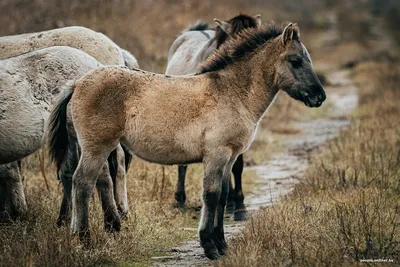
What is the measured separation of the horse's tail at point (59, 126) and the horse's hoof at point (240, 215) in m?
2.67

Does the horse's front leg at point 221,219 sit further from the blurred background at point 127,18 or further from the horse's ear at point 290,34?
the blurred background at point 127,18

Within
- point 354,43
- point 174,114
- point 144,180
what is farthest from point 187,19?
point 354,43

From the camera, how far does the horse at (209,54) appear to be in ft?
29.1

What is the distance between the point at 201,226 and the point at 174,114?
105cm

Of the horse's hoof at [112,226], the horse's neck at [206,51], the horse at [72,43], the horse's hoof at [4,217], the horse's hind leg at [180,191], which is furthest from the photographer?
the horse's neck at [206,51]

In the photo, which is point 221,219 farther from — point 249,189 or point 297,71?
point 249,189

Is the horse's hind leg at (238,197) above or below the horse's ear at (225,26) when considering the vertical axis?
below

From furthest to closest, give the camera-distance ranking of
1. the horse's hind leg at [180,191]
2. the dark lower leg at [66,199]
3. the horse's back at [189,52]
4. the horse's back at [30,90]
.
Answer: the horse's back at [189,52] → the horse's hind leg at [180,191] → the dark lower leg at [66,199] → the horse's back at [30,90]

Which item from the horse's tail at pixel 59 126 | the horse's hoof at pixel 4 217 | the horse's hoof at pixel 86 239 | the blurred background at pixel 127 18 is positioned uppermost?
the blurred background at pixel 127 18

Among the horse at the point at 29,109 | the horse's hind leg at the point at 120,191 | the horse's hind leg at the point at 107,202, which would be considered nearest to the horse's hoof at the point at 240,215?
the horse's hind leg at the point at 120,191

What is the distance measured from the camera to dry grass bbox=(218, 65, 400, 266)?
5.64 m

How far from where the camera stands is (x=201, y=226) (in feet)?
20.6

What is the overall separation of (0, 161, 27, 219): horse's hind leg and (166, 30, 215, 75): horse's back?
2991 mm

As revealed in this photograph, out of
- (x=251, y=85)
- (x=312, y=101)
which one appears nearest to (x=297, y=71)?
(x=312, y=101)
